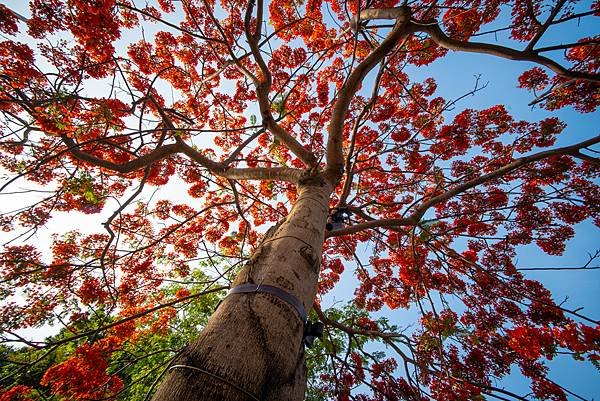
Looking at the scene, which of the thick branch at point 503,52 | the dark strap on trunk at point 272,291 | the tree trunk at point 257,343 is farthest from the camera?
the thick branch at point 503,52

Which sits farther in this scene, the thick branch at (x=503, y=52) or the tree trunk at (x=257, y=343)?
the thick branch at (x=503, y=52)

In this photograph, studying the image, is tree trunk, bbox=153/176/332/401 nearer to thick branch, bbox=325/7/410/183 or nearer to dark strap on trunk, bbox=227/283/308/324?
dark strap on trunk, bbox=227/283/308/324

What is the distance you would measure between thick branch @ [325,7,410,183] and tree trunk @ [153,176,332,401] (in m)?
1.67

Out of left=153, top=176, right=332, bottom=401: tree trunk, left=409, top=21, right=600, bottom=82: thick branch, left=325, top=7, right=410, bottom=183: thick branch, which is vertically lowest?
left=153, top=176, right=332, bottom=401: tree trunk

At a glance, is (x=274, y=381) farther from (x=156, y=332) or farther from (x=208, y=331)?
(x=156, y=332)

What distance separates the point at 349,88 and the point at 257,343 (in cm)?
290

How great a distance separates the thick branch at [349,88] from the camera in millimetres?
3020

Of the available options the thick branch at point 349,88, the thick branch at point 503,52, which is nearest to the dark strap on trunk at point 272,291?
the thick branch at point 349,88

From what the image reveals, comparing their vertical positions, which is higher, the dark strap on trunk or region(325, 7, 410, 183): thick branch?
region(325, 7, 410, 183): thick branch

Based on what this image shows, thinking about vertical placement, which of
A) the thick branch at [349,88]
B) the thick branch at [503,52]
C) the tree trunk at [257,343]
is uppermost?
the thick branch at [503,52]

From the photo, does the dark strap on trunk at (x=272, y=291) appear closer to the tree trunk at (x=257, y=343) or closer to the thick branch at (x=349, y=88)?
the tree trunk at (x=257, y=343)

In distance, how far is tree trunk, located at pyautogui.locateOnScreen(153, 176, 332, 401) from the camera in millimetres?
881

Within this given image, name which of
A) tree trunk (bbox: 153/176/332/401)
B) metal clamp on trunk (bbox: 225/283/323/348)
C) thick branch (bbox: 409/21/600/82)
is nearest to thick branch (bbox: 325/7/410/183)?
thick branch (bbox: 409/21/600/82)

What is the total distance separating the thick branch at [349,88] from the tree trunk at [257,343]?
5.48 ft
